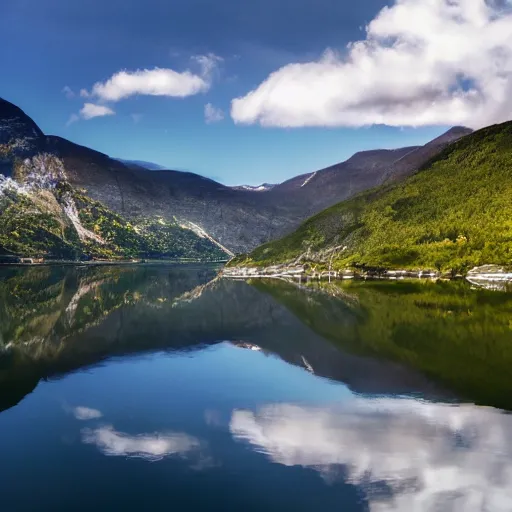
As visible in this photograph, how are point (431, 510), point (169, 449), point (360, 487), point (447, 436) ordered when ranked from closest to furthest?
1. point (431, 510)
2. point (360, 487)
3. point (169, 449)
4. point (447, 436)

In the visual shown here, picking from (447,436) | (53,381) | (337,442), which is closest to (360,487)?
(337,442)

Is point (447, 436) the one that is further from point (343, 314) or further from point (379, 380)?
point (343, 314)

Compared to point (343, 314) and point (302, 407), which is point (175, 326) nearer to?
point (343, 314)

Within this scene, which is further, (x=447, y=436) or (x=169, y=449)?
(x=447, y=436)

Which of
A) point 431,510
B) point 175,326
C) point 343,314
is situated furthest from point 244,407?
point 343,314

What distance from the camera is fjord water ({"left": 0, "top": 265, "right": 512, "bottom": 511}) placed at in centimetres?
2325

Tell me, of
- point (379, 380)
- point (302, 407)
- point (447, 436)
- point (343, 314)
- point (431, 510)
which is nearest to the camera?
point (431, 510)

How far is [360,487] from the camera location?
77.5 feet

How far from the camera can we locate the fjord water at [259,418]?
915 inches

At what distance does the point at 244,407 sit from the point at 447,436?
1326cm

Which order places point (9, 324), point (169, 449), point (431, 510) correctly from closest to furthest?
point (431, 510) < point (169, 449) < point (9, 324)

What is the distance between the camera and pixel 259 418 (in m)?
33.6

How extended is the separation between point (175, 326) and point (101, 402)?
132 ft

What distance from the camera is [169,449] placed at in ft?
91.5
